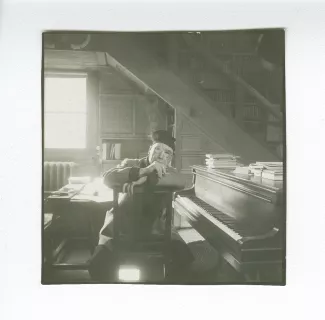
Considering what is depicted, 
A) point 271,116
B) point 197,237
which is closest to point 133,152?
point 197,237

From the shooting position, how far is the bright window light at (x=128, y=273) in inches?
76.3

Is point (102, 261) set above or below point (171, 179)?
below

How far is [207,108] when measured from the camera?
1934mm

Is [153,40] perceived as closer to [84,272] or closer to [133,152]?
[133,152]

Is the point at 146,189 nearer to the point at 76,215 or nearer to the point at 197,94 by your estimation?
the point at 76,215

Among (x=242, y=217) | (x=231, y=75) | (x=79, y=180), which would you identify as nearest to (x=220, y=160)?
(x=242, y=217)

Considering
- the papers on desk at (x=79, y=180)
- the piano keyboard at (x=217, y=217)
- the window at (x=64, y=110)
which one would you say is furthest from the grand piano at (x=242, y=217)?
the window at (x=64, y=110)

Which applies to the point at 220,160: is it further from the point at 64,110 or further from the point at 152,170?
the point at 64,110

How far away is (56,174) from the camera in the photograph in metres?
1.92

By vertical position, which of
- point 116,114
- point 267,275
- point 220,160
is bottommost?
point 267,275

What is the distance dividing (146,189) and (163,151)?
0.61 ft

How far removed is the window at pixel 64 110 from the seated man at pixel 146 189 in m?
0.23

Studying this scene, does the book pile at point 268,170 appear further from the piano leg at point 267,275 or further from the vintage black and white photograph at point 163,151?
the piano leg at point 267,275

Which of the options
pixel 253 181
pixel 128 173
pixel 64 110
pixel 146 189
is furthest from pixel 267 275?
pixel 64 110
